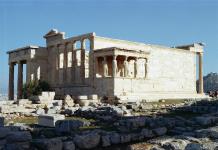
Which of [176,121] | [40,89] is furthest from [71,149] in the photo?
[40,89]

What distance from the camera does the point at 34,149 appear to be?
25.9ft

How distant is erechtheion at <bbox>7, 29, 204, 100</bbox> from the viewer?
30.3 metres

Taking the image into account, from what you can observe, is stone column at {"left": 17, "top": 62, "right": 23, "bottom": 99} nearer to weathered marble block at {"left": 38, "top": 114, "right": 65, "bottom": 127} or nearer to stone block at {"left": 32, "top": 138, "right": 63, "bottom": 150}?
weathered marble block at {"left": 38, "top": 114, "right": 65, "bottom": 127}

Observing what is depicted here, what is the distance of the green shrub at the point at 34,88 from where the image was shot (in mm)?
31150

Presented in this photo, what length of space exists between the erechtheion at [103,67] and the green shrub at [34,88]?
121cm

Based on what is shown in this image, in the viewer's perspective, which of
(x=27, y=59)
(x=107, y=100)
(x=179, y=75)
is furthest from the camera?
(x=179, y=75)

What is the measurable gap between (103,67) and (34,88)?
6.44 m

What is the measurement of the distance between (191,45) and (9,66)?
71.2ft

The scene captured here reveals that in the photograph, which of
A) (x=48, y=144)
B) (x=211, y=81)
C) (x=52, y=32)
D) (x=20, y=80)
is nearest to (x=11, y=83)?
(x=20, y=80)

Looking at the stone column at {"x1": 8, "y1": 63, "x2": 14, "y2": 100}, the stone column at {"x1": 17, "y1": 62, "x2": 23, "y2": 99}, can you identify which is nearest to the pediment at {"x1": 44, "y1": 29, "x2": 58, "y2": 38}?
the stone column at {"x1": 17, "y1": 62, "x2": 23, "y2": 99}

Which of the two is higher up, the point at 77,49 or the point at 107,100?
the point at 77,49

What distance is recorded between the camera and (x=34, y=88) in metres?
31.2

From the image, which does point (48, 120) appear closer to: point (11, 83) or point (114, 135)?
point (114, 135)

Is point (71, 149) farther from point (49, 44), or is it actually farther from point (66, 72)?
point (49, 44)
